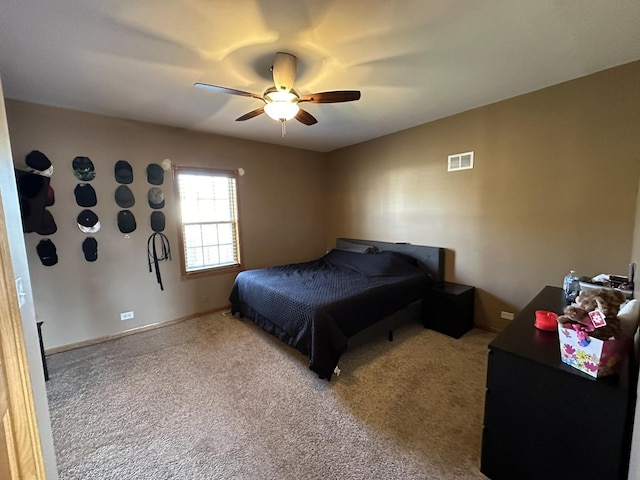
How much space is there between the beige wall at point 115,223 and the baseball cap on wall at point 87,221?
0.06 m

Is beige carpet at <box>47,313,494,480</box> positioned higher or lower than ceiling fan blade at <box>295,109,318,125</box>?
lower

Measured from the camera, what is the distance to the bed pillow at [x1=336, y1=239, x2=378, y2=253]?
4.09 m

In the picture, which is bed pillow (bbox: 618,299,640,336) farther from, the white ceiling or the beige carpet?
the white ceiling

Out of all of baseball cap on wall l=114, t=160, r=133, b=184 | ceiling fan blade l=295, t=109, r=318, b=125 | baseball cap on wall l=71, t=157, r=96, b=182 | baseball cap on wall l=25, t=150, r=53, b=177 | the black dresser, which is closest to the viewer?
the black dresser

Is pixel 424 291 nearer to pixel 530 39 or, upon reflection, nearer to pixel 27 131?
pixel 530 39

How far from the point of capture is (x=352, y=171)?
184 inches

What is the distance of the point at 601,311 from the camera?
1.13 m

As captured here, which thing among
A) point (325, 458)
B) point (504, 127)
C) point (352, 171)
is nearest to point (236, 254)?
point (352, 171)

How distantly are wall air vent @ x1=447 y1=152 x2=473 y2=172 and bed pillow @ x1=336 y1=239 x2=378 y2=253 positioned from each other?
4.97 ft

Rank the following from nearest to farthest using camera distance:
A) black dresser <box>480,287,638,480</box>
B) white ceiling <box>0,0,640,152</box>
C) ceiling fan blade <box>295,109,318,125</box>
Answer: black dresser <box>480,287,638,480</box> → white ceiling <box>0,0,640,152</box> → ceiling fan blade <box>295,109,318,125</box>

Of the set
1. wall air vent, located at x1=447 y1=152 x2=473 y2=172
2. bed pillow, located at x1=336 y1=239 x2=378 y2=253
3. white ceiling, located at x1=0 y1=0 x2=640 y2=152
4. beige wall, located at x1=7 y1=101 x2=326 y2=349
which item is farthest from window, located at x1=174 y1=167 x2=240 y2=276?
wall air vent, located at x1=447 y1=152 x2=473 y2=172

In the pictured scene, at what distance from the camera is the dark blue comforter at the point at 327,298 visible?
92.7 inches

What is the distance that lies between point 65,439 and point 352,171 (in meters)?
4.45

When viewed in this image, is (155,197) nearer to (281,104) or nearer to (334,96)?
(281,104)
